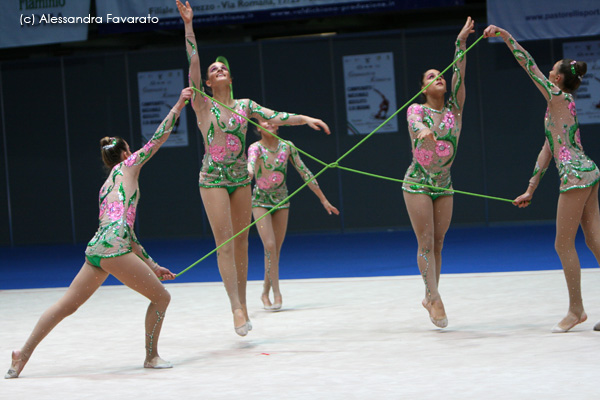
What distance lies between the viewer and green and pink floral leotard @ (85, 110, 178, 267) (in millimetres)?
4230

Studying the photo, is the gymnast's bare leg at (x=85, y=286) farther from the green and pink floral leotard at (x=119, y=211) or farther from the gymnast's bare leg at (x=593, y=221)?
the gymnast's bare leg at (x=593, y=221)

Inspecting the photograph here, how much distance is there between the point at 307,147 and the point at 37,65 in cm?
521

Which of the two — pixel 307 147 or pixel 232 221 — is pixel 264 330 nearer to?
pixel 232 221

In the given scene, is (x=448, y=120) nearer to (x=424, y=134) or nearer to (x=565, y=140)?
(x=424, y=134)

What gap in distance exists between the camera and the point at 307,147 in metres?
13.3

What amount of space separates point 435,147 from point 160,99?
9158 millimetres

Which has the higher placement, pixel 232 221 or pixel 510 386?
pixel 232 221

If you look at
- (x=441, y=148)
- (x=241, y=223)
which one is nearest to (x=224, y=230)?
(x=241, y=223)

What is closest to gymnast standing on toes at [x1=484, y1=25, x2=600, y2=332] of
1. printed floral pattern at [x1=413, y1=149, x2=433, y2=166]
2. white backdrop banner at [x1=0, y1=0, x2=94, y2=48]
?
printed floral pattern at [x1=413, y1=149, x2=433, y2=166]

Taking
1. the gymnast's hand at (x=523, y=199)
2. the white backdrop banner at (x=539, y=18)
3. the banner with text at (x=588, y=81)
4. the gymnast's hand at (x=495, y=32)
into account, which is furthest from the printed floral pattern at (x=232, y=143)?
the banner with text at (x=588, y=81)

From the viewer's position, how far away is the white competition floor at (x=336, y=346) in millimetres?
3746

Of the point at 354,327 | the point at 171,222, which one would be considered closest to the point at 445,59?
the point at 171,222

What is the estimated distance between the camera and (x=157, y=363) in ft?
14.5

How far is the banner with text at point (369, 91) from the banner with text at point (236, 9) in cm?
137
